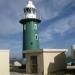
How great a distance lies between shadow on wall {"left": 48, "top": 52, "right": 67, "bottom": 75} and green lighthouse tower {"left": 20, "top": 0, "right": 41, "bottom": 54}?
486 inches

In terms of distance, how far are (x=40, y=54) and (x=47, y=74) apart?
2320mm

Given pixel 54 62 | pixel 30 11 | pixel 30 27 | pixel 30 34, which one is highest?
pixel 30 11

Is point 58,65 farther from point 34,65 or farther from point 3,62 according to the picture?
point 3,62

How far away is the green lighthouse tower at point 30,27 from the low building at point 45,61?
1169 centimetres

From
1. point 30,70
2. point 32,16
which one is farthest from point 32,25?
point 30,70

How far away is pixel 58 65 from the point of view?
29.5 metres

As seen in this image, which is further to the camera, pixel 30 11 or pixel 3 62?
pixel 30 11

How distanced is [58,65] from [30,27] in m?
14.1

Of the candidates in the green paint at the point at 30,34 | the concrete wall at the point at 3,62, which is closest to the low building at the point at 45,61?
the concrete wall at the point at 3,62

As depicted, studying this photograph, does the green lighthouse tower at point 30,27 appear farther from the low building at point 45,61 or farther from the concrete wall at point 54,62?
the concrete wall at point 54,62

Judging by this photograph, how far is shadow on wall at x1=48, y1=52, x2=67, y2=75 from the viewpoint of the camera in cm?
2855

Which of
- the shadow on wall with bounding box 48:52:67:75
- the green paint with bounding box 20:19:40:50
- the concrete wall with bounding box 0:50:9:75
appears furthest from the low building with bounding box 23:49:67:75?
the green paint with bounding box 20:19:40:50

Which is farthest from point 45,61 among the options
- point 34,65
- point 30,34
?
point 30,34

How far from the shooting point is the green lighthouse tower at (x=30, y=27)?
1654 inches
